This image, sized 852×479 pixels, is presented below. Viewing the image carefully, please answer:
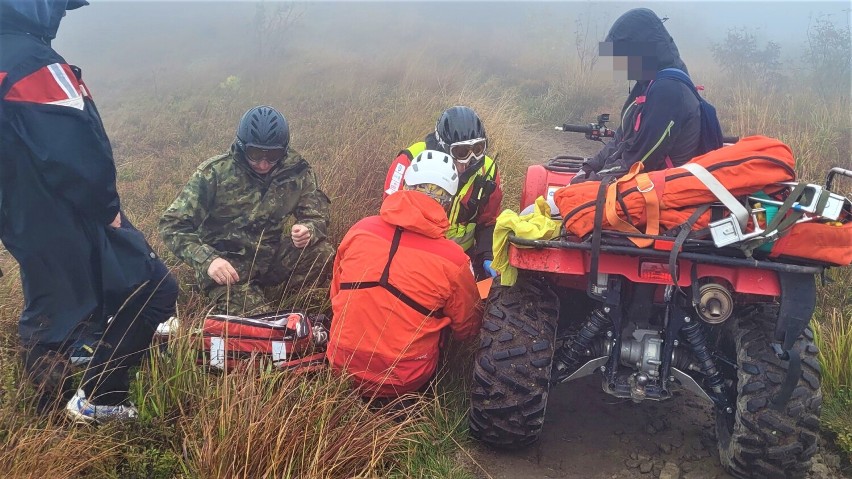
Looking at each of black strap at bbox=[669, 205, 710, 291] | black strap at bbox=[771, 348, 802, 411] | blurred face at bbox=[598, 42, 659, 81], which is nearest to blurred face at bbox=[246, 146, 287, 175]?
blurred face at bbox=[598, 42, 659, 81]

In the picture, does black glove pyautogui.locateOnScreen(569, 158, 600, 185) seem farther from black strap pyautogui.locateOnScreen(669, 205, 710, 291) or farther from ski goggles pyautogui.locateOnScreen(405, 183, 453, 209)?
black strap pyautogui.locateOnScreen(669, 205, 710, 291)

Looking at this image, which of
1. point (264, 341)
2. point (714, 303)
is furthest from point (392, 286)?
point (714, 303)

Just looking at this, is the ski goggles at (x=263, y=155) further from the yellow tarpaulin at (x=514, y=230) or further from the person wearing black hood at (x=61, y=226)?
the yellow tarpaulin at (x=514, y=230)

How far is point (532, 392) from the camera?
9.77ft

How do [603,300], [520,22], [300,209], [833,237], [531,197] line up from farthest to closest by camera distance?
[520,22]
[300,209]
[531,197]
[603,300]
[833,237]

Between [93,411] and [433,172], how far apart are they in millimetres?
2084

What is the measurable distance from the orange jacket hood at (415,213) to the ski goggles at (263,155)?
158 cm

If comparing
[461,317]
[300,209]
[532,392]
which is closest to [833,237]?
[532,392]

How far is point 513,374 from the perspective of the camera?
2992 millimetres

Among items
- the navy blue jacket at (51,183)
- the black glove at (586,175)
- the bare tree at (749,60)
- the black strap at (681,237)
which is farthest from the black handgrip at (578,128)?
the bare tree at (749,60)

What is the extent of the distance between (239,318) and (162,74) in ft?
67.1

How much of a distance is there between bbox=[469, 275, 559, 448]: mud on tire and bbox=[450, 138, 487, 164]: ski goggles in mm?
1813

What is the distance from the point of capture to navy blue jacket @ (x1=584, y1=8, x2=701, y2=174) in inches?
141

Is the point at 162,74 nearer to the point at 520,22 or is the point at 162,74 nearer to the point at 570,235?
the point at 520,22
